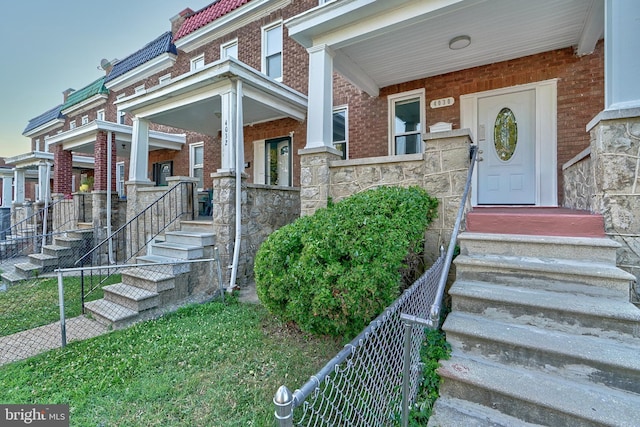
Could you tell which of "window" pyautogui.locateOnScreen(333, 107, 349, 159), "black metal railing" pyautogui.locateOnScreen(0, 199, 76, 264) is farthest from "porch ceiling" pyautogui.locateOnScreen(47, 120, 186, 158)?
"window" pyautogui.locateOnScreen(333, 107, 349, 159)

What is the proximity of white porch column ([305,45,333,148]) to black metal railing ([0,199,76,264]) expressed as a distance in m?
7.95

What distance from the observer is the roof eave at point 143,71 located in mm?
10070

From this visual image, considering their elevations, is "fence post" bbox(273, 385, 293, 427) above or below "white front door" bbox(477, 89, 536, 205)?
below

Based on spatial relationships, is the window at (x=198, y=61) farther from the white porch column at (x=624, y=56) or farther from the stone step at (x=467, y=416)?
the stone step at (x=467, y=416)

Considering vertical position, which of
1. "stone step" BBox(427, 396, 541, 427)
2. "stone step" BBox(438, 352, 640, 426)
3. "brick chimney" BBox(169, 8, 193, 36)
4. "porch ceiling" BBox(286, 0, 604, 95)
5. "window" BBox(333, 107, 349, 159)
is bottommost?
"stone step" BBox(427, 396, 541, 427)

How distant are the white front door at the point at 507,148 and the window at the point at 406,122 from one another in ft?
3.61

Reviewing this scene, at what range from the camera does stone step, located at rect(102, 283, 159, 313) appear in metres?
4.06

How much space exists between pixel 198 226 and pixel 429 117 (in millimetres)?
4955

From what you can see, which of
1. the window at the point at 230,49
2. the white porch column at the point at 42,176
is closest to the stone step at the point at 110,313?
the window at the point at 230,49

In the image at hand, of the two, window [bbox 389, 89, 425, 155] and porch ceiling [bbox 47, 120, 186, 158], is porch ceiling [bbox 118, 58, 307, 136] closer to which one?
porch ceiling [bbox 47, 120, 186, 158]

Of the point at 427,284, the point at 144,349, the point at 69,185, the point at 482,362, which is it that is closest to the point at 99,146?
the point at 69,185

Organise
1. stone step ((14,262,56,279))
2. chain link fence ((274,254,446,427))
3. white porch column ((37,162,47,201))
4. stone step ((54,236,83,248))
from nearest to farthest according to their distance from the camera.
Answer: chain link fence ((274,254,446,427)) → stone step ((14,262,56,279)) → stone step ((54,236,83,248)) → white porch column ((37,162,47,201))

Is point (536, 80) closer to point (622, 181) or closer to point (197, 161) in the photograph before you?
point (622, 181)

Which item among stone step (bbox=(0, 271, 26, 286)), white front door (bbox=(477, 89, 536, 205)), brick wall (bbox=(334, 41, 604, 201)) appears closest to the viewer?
brick wall (bbox=(334, 41, 604, 201))
